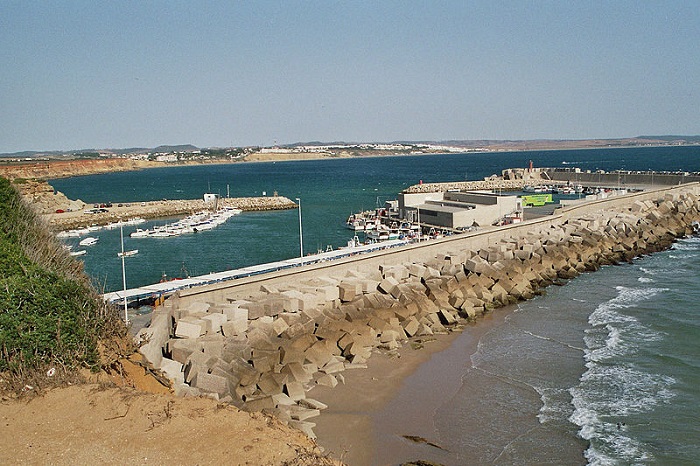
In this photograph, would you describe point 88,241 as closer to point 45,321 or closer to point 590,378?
point 45,321

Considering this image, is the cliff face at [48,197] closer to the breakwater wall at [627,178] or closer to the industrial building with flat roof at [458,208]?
the industrial building with flat roof at [458,208]

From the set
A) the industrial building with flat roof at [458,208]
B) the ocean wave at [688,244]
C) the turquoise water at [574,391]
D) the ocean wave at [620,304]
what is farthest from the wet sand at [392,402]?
the ocean wave at [688,244]

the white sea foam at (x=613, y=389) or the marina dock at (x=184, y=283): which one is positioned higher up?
→ the marina dock at (x=184, y=283)

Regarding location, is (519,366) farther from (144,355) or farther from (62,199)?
(62,199)

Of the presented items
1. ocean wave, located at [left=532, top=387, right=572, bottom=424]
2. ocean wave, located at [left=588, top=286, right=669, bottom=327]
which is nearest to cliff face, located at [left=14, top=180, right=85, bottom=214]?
ocean wave, located at [left=588, top=286, right=669, bottom=327]

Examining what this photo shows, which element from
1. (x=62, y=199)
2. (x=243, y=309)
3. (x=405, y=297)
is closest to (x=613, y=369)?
(x=405, y=297)
